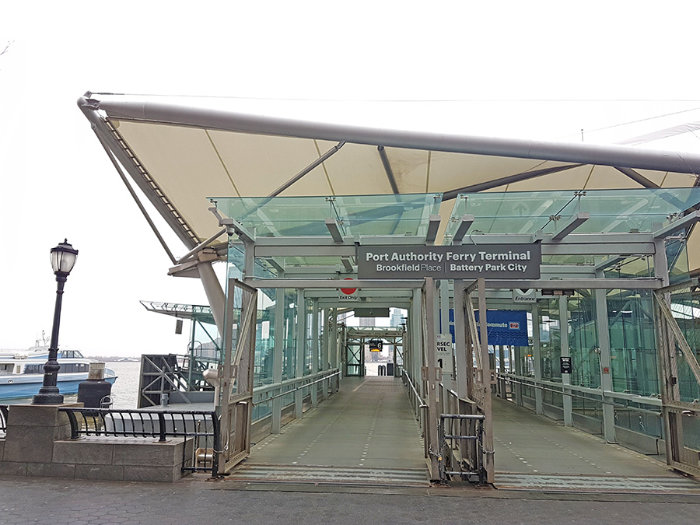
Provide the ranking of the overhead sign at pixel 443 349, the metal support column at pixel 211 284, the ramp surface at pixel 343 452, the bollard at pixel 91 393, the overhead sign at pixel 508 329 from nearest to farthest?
the ramp surface at pixel 343 452, the overhead sign at pixel 443 349, the overhead sign at pixel 508 329, the metal support column at pixel 211 284, the bollard at pixel 91 393

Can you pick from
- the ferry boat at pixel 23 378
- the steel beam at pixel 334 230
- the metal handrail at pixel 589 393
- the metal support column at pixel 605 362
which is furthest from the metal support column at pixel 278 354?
the ferry boat at pixel 23 378

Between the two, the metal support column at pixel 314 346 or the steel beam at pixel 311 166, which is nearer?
the steel beam at pixel 311 166

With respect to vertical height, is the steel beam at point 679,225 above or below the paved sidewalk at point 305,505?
above

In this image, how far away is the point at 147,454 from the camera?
6.11m

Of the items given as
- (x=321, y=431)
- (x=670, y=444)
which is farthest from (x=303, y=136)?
(x=670, y=444)

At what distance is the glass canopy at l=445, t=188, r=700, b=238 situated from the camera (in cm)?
680

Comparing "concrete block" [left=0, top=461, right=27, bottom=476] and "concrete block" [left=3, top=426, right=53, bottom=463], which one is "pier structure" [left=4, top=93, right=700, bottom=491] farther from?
"concrete block" [left=0, top=461, right=27, bottom=476]

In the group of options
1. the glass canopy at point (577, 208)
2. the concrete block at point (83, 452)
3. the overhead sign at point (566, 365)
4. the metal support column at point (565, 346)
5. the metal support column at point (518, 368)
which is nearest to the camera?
the concrete block at point (83, 452)

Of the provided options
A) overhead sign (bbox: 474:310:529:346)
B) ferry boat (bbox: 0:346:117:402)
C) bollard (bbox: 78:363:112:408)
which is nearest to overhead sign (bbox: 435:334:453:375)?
overhead sign (bbox: 474:310:529:346)

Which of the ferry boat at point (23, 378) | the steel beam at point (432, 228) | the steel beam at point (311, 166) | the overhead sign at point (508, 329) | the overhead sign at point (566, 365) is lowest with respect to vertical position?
the ferry boat at point (23, 378)

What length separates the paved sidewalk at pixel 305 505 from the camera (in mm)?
4848

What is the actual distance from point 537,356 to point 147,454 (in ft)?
34.8

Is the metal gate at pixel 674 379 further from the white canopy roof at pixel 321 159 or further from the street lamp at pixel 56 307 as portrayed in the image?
the street lamp at pixel 56 307

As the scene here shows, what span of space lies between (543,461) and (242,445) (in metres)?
4.18
